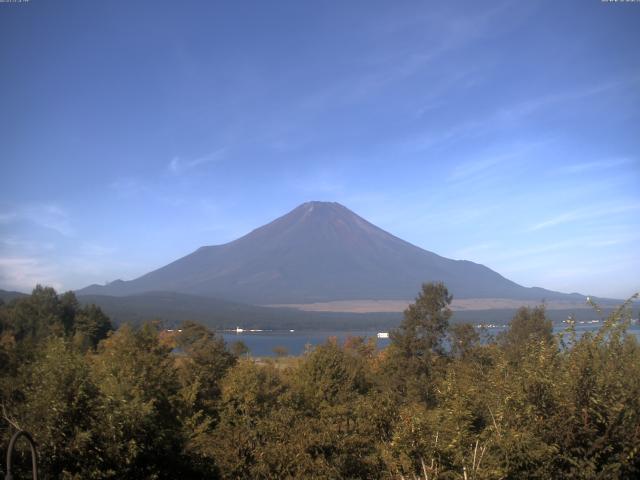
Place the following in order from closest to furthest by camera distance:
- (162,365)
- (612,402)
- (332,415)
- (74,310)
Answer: (612,402), (332,415), (162,365), (74,310)

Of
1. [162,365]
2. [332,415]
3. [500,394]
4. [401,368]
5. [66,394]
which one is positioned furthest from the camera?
[401,368]

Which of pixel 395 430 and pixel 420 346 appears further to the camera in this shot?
pixel 420 346

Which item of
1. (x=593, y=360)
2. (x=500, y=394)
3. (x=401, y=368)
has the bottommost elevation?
(x=401, y=368)

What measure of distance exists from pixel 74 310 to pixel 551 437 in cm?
6353

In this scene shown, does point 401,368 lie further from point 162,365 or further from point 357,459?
point 357,459

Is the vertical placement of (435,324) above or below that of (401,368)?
above

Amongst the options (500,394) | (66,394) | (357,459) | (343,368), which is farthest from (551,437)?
(343,368)

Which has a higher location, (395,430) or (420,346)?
(395,430)

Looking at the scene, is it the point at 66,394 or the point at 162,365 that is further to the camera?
the point at 162,365

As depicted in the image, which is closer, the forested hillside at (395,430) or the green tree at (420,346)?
the forested hillside at (395,430)

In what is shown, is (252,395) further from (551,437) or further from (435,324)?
(435,324)

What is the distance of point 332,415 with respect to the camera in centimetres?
1753

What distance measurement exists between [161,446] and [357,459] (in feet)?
14.6

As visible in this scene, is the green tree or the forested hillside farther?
the green tree
